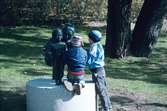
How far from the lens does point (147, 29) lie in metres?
14.4

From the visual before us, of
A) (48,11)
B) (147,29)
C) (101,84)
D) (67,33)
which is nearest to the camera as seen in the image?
(67,33)

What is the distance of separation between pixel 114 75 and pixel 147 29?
2809mm

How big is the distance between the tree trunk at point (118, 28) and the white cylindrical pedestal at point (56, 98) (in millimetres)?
5735

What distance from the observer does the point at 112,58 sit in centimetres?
1403

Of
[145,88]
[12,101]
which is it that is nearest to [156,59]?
[145,88]

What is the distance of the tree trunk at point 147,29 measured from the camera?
14172mm

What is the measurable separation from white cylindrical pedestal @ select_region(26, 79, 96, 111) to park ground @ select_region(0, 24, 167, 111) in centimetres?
77

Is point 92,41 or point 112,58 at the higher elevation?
point 92,41

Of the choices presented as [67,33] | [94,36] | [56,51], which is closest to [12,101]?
[56,51]

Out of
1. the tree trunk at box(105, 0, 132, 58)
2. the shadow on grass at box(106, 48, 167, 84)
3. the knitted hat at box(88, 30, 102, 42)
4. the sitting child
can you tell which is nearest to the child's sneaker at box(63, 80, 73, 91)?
the sitting child

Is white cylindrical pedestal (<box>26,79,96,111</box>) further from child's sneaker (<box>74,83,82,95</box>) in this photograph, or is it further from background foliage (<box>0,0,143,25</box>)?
background foliage (<box>0,0,143,25</box>)

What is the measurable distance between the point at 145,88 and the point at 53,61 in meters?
3.34

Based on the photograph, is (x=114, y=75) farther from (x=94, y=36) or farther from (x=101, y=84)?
(x=94, y=36)

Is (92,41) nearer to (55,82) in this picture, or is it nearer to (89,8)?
(55,82)
